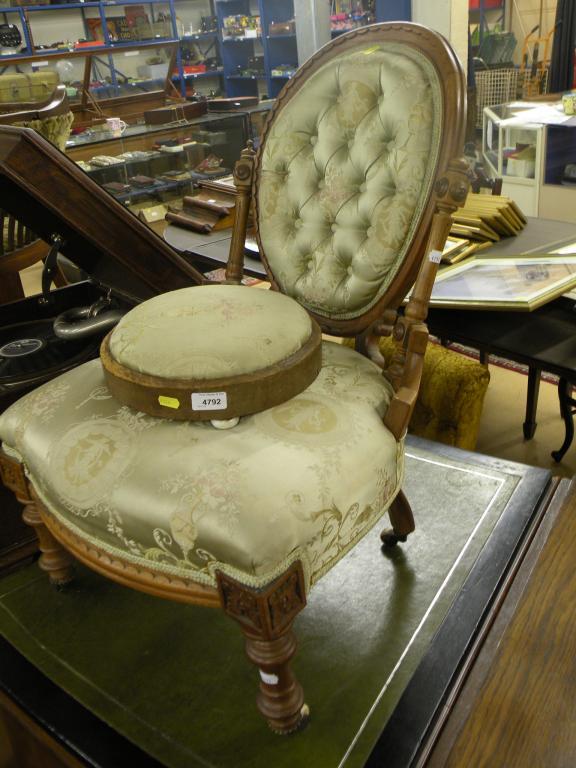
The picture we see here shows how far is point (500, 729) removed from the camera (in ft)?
2.75

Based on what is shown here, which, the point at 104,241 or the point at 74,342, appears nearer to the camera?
the point at 104,241

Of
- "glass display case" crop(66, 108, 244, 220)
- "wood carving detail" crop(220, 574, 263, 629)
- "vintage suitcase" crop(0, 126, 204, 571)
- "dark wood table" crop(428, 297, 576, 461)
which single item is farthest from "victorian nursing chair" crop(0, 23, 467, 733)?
"glass display case" crop(66, 108, 244, 220)

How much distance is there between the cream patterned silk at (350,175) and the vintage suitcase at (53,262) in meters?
0.23

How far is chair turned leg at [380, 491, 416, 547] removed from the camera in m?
1.06

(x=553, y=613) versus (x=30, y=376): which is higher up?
(x=30, y=376)

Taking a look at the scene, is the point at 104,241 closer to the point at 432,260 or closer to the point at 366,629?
the point at 432,260

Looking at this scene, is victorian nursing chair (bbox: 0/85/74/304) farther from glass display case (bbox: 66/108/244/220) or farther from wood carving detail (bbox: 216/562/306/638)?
wood carving detail (bbox: 216/562/306/638)

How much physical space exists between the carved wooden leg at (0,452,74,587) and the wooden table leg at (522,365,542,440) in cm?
114

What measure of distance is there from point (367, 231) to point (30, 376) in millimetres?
659

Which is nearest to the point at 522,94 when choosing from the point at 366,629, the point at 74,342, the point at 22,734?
the point at 74,342

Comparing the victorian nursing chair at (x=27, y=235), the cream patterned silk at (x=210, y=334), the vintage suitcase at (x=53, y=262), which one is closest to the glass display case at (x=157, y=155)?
the victorian nursing chair at (x=27, y=235)

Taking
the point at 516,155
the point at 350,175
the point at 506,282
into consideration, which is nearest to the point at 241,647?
the point at 350,175

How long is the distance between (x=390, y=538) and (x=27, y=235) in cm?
133

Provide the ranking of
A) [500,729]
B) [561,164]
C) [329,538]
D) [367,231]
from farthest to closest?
[561,164], [367,231], [500,729], [329,538]
